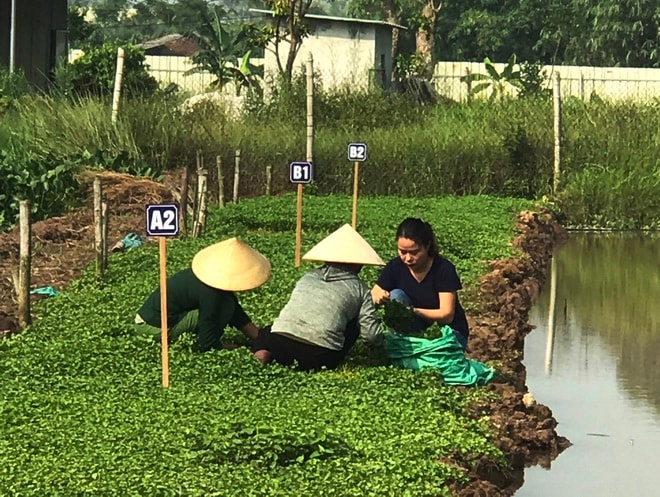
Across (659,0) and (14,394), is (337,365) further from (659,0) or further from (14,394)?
(659,0)

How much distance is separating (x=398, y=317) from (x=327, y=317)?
0.85m

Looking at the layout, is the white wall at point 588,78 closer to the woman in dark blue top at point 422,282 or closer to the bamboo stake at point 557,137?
the bamboo stake at point 557,137

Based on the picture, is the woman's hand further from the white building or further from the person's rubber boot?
the white building

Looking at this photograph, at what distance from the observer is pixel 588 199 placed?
24.5 metres

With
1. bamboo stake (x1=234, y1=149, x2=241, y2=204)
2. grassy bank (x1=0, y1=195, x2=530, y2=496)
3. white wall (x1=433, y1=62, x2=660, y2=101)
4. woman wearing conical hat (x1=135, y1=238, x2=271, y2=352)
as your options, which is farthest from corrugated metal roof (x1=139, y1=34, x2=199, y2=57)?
woman wearing conical hat (x1=135, y1=238, x2=271, y2=352)

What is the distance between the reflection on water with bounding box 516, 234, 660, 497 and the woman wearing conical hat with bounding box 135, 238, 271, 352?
230 cm

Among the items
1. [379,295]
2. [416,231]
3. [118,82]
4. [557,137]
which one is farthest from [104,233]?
[557,137]

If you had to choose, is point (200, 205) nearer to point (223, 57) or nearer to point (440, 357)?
point (440, 357)

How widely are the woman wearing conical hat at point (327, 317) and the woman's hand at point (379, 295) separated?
2.03 ft

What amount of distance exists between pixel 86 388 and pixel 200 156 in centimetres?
1468

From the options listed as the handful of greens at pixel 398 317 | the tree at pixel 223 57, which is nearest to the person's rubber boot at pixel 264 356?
the handful of greens at pixel 398 317

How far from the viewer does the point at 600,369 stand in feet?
41.9

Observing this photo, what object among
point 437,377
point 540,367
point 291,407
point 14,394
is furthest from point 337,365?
point 540,367

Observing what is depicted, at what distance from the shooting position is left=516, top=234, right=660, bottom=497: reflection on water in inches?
362
